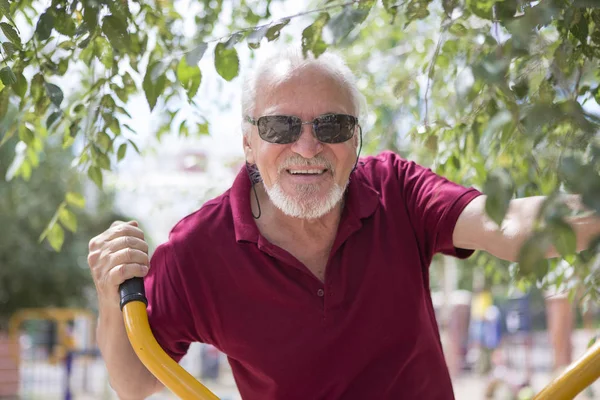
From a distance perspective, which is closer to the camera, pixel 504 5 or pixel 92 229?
pixel 504 5

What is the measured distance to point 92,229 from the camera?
16719mm

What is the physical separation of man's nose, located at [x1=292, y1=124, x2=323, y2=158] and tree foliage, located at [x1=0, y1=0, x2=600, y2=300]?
1.01 ft

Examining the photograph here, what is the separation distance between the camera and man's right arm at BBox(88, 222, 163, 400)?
6.72 ft

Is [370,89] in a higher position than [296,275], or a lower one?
higher

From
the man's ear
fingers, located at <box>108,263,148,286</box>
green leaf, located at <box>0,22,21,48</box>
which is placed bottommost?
fingers, located at <box>108,263,148,286</box>

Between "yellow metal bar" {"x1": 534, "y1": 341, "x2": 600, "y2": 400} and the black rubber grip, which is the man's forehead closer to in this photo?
the black rubber grip

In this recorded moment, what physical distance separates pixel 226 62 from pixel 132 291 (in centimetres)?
65

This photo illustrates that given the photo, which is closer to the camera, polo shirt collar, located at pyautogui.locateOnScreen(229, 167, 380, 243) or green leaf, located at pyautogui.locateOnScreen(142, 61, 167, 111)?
green leaf, located at pyautogui.locateOnScreen(142, 61, 167, 111)

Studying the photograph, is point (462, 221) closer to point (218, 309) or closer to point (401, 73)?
point (218, 309)

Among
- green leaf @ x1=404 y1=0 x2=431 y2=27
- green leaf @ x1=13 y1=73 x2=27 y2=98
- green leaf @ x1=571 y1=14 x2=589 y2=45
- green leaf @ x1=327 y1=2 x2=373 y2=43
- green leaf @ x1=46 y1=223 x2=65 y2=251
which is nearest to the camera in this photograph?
green leaf @ x1=327 y1=2 x2=373 y2=43

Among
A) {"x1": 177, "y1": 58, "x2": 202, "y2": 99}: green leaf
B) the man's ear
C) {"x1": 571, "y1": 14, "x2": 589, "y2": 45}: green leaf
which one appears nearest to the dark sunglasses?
the man's ear

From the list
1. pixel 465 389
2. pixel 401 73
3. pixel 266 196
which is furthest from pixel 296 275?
pixel 465 389

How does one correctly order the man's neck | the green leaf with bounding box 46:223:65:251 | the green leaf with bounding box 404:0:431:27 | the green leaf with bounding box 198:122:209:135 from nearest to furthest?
the green leaf with bounding box 404:0:431:27, the man's neck, the green leaf with bounding box 46:223:65:251, the green leaf with bounding box 198:122:209:135

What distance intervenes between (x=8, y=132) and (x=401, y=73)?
3316mm
